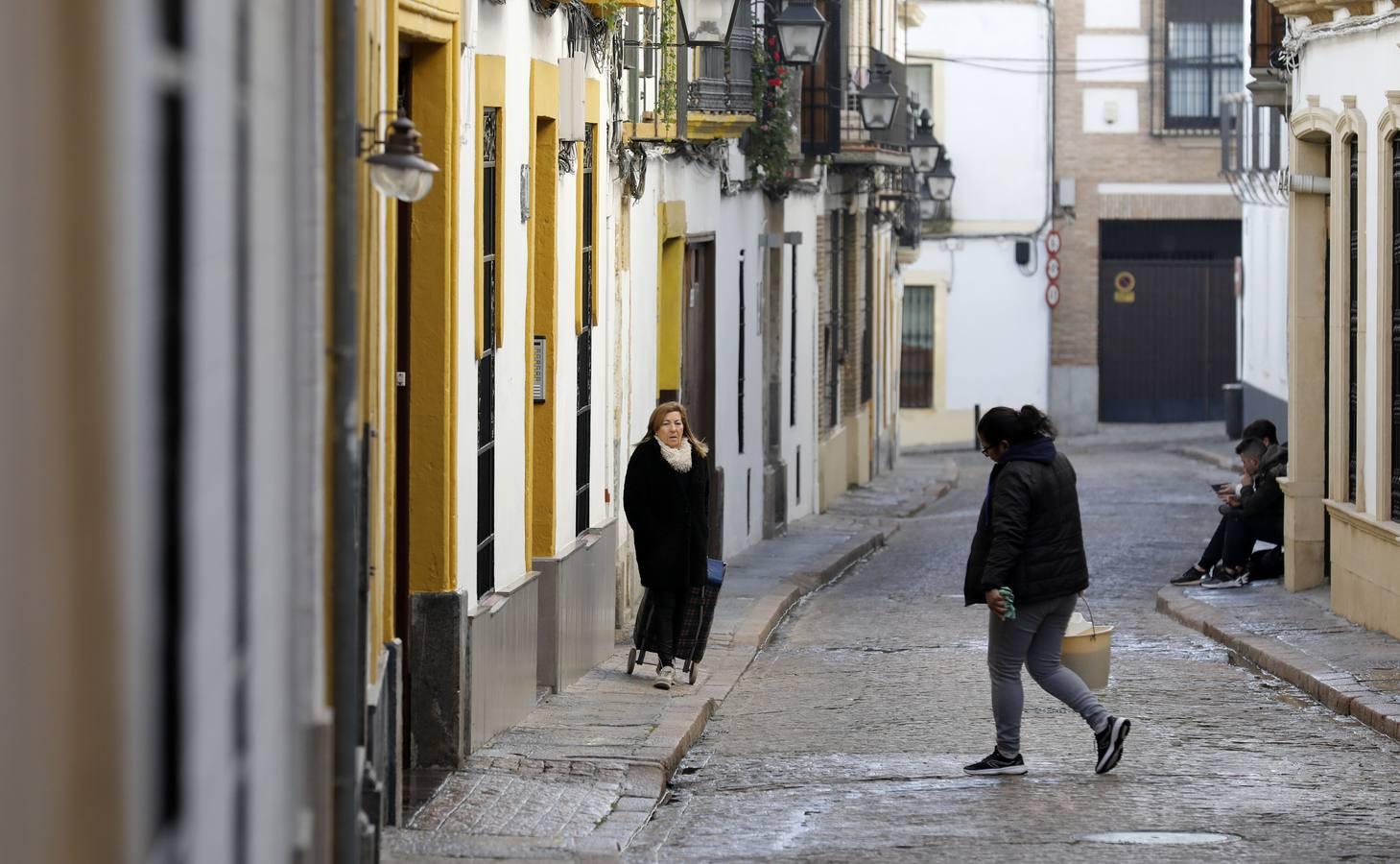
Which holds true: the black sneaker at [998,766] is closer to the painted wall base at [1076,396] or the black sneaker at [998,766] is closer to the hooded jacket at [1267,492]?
the hooded jacket at [1267,492]

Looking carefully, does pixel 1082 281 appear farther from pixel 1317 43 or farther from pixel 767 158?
pixel 1317 43

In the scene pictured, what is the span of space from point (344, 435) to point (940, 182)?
3218 cm

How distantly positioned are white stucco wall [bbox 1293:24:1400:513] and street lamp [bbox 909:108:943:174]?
1611 centimetres

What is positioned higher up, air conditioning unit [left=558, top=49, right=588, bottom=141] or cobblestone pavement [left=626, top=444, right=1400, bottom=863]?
air conditioning unit [left=558, top=49, right=588, bottom=141]

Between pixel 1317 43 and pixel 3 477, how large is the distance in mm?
14044

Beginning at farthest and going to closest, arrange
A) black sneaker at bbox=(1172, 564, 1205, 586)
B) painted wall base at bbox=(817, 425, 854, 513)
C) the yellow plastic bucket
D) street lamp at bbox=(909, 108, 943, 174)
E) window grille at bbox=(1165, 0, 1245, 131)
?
window grille at bbox=(1165, 0, 1245, 131) < street lamp at bbox=(909, 108, 943, 174) < painted wall base at bbox=(817, 425, 854, 513) < black sneaker at bbox=(1172, 564, 1205, 586) < the yellow plastic bucket

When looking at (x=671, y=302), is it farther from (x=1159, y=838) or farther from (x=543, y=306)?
(x=1159, y=838)

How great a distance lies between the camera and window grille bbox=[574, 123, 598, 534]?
12.1 m

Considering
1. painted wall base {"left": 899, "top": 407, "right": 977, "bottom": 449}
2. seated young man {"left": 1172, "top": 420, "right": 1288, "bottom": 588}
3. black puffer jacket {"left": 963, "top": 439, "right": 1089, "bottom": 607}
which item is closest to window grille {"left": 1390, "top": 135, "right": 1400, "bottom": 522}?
seated young man {"left": 1172, "top": 420, "right": 1288, "bottom": 588}

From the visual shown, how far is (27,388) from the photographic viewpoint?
2.19 m

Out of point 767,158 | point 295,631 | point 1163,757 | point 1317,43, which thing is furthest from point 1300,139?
point 295,631

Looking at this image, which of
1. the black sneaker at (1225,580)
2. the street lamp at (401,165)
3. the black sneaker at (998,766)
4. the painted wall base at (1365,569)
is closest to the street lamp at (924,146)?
the black sneaker at (1225,580)

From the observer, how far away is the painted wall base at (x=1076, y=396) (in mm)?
39312

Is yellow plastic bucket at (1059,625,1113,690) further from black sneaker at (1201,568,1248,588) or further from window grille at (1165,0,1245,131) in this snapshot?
window grille at (1165,0,1245,131)
